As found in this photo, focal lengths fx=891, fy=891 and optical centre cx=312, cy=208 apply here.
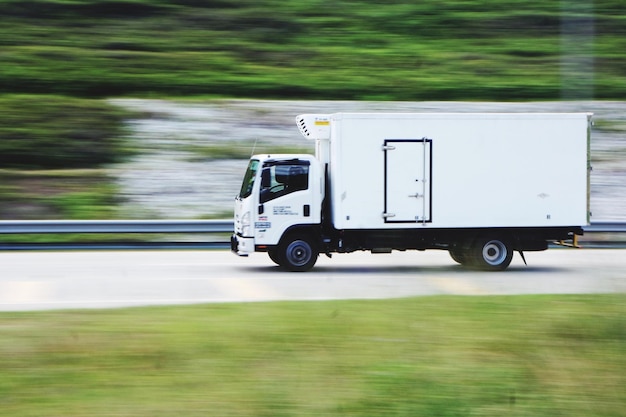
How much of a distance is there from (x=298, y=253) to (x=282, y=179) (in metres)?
1.32

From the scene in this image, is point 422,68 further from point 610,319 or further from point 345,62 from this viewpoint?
point 610,319

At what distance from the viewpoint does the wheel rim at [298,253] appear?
15.5 m

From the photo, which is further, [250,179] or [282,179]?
[250,179]

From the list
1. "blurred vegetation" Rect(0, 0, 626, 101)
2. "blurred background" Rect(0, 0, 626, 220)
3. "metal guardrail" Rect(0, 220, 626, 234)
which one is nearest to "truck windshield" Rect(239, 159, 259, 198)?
"metal guardrail" Rect(0, 220, 626, 234)

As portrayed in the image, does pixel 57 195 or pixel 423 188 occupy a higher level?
pixel 423 188

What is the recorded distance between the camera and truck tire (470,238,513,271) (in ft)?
51.7

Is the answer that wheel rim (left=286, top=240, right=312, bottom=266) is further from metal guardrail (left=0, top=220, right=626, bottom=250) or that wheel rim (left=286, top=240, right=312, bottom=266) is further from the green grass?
the green grass

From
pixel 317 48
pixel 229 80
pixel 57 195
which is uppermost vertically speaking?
pixel 317 48

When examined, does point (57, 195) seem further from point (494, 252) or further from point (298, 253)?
point (494, 252)

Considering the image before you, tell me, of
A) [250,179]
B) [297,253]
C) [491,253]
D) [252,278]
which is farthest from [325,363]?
[491,253]

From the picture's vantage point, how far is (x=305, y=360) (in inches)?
278

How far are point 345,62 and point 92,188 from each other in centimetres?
983

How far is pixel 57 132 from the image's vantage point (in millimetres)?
23266

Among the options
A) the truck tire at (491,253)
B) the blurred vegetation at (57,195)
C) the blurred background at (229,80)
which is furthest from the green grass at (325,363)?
the blurred vegetation at (57,195)
